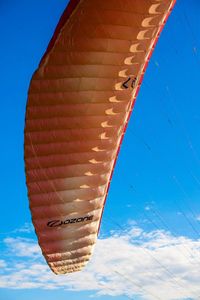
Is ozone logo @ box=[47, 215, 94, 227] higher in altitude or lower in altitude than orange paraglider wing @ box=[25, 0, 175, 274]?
lower

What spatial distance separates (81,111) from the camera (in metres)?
12.6

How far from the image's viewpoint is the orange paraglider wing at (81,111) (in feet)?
34.9

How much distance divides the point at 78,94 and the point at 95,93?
1.49 ft

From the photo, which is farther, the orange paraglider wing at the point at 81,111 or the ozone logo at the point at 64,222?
the ozone logo at the point at 64,222

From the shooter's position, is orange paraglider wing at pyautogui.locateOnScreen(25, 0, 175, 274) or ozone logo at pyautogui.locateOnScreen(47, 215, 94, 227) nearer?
orange paraglider wing at pyautogui.locateOnScreen(25, 0, 175, 274)

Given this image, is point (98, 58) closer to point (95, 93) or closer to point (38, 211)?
point (95, 93)

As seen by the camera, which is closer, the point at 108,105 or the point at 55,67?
the point at 55,67

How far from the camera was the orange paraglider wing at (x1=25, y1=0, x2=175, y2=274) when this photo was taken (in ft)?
34.9

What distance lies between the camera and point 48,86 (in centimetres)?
1157

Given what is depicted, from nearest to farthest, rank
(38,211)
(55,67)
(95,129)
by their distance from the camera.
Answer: (55,67), (95,129), (38,211)

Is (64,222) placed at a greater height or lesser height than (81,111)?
lesser

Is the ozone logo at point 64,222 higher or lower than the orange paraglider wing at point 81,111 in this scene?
lower

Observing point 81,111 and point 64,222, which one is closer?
point 81,111

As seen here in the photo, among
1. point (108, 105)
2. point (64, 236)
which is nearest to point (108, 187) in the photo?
point (64, 236)
